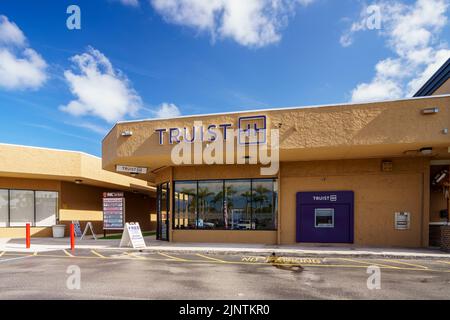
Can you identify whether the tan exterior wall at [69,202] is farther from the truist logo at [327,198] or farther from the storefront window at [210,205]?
the truist logo at [327,198]

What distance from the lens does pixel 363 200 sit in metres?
13.9

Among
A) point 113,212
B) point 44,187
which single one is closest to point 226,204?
point 113,212

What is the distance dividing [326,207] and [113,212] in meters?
11.2

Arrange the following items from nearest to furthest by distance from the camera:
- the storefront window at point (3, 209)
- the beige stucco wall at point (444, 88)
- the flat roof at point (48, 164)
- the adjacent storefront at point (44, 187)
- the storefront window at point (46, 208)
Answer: the beige stucco wall at point (444, 88), the flat roof at point (48, 164), the adjacent storefront at point (44, 187), the storefront window at point (3, 209), the storefront window at point (46, 208)

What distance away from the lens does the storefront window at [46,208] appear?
21.1 meters

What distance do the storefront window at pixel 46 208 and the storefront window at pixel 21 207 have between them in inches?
15.5

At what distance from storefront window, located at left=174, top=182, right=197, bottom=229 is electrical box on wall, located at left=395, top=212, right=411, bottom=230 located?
9502 millimetres

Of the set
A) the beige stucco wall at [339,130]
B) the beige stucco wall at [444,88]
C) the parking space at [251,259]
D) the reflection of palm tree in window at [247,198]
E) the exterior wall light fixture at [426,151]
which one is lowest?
the parking space at [251,259]

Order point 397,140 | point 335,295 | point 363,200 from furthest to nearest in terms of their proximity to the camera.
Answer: point 363,200 < point 397,140 < point 335,295

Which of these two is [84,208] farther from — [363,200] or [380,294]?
[380,294]

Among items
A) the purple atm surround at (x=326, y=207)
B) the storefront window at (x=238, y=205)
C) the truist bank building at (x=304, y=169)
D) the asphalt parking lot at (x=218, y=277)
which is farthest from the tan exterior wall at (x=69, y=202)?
the purple atm surround at (x=326, y=207)
